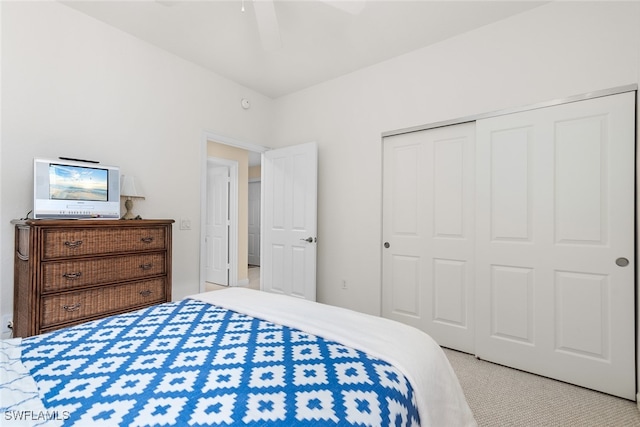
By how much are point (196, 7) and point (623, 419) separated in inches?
154

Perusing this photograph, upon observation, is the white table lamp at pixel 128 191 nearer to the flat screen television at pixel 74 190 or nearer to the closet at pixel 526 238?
the flat screen television at pixel 74 190

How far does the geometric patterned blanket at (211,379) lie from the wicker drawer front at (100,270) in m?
0.91

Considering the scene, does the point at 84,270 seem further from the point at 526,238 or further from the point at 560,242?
the point at 560,242

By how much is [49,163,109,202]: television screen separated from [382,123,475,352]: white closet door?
2.47 meters

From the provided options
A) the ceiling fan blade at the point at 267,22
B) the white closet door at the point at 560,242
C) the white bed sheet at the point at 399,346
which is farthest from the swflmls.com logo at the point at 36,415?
the white closet door at the point at 560,242

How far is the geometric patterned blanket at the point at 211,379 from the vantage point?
2.40 feet

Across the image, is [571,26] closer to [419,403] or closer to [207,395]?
[419,403]

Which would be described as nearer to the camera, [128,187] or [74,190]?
[74,190]

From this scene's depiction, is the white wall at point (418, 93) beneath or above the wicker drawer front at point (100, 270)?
above

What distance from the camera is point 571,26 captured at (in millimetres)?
2207

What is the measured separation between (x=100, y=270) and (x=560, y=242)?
3.27 meters

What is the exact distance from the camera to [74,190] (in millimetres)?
2158

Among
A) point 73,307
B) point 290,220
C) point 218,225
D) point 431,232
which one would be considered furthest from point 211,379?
point 218,225

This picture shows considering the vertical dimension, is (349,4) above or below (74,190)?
above
